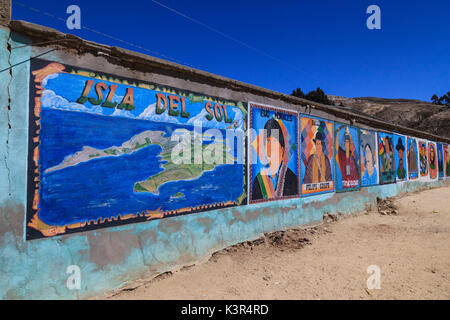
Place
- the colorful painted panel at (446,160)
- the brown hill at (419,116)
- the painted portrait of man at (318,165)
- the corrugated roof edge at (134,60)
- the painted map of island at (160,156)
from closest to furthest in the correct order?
the corrugated roof edge at (134,60) → the painted map of island at (160,156) → the painted portrait of man at (318,165) → the colorful painted panel at (446,160) → the brown hill at (419,116)

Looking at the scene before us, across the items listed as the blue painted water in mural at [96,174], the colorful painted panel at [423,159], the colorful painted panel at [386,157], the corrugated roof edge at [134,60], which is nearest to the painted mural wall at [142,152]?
the blue painted water in mural at [96,174]

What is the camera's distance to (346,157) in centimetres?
807

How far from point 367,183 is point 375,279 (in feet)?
18.7

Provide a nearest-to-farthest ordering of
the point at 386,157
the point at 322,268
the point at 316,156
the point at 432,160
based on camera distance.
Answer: the point at 322,268
the point at 316,156
the point at 386,157
the point at 432,160

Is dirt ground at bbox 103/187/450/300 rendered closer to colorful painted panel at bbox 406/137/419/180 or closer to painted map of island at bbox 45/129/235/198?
painted map of island at bbox 45/129/235/198

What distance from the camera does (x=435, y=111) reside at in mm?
31859

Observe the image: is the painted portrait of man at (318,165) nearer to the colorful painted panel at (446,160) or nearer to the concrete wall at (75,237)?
the concrete wall at (75,237)

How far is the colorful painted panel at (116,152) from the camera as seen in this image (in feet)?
9.80

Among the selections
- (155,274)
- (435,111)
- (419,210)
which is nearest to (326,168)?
(419,210)

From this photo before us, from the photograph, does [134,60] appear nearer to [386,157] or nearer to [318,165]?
[318,165]

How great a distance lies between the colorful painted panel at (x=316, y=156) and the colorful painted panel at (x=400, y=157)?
208 inches

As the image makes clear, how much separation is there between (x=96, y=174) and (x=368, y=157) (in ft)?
28.5

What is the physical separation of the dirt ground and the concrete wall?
28 centimetres

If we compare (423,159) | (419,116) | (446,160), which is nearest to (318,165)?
(423,159)
